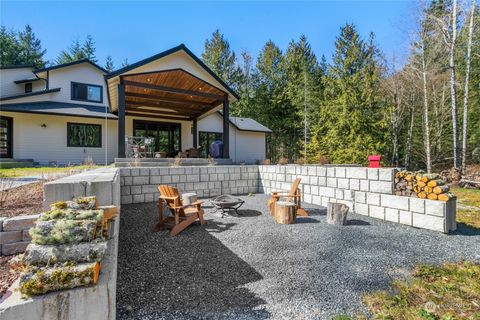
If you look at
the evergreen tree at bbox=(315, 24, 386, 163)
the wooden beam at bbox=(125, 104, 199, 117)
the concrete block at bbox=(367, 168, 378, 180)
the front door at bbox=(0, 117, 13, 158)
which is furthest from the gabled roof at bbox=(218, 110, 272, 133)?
the concrete block at bbox=(367, 168, 378, 180)

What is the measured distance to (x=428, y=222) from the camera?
183 inches

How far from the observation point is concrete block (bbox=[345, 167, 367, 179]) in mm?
5672

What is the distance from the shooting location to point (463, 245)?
4.00 meters

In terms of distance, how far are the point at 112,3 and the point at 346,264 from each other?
1308 cm

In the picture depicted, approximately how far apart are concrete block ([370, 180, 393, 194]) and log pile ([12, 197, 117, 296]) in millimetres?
5446

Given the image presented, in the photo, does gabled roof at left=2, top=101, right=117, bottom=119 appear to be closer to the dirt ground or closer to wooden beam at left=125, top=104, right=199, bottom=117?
wooden beam at left=125, top=104, right=199, bottom=117

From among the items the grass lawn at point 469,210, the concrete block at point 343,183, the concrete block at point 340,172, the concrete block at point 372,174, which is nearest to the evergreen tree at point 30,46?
the concrete block at point 340,172

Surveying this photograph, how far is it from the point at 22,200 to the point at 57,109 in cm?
1050

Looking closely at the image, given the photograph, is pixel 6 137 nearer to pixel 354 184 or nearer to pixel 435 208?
pixel 354 184

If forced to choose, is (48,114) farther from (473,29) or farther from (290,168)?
(473,29)

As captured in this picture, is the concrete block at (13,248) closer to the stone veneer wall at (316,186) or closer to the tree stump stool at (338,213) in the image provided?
the stone veneer wall at (316,186)

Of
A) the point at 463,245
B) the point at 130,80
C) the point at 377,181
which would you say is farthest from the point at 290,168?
the point at 130,80

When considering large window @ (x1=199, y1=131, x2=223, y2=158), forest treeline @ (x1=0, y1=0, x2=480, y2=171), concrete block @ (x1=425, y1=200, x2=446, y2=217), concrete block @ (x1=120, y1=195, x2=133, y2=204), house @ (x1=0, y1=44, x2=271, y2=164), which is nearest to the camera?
concrete block @ (x1=425, y1=200, x2=446, y2=217)

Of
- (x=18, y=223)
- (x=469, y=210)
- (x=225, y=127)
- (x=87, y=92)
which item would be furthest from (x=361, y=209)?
(x=87, y=92)
